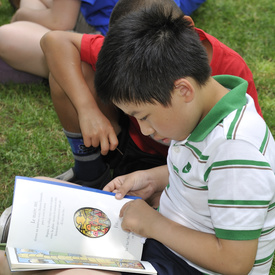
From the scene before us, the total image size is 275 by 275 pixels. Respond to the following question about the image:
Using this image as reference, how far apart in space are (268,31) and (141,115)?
2.01 meters

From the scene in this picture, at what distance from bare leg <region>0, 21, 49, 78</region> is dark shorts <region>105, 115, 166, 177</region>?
0.72 metres

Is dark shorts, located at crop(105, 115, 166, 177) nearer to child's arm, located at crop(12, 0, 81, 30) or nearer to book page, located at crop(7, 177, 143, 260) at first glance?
book page, located at crop(7, 177, 143, 260)

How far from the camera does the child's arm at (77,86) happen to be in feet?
4.65

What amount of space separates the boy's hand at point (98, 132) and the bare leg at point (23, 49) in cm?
86

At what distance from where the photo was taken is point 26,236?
105 cm

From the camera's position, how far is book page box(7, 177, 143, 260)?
3.49 ft

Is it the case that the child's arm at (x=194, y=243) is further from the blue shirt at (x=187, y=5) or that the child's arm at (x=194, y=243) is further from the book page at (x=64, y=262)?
the blue shirt at (x=187, y=5)

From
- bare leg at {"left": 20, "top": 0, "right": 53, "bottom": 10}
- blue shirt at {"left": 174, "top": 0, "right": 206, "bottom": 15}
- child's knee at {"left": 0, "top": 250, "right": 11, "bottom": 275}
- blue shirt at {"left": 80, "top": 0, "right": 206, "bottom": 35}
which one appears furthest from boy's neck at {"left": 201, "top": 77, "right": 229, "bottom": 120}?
bare leg at {"left": 20, "top": 0, "right": 53, "bottom": 10}

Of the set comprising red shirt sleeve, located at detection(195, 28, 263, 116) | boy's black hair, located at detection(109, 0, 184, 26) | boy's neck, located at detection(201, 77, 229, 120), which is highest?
boy's black hair, located at detection(109, 0, 184, 26)

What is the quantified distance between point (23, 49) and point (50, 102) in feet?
1.02

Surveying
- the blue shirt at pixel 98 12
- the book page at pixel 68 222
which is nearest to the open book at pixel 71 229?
the book page at pixel 68 222

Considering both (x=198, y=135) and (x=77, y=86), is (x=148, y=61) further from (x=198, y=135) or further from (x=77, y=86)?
(x=77, y=86)

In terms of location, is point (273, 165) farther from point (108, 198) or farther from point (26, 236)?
point (26, 236)

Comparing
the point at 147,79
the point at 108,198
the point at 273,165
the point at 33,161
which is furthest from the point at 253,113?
the point at 33,161
